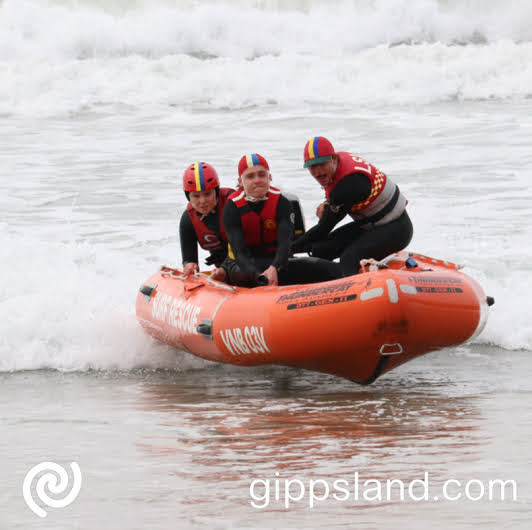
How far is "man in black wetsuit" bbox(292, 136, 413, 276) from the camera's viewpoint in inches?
199

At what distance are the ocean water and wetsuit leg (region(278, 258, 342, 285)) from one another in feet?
1.78

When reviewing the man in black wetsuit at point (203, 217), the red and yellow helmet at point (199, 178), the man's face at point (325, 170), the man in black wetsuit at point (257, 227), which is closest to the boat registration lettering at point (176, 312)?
the man in black wetsuit at point (203, 217)

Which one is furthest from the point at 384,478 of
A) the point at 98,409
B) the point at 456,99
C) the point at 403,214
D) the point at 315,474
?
the point at 456,99

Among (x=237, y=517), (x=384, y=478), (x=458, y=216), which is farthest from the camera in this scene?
(x=458, y=216)

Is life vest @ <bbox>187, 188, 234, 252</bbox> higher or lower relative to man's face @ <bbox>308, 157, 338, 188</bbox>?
lower

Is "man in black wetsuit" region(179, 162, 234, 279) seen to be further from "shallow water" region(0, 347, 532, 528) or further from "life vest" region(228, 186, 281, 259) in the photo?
"shallow water" region(0, 347, 532, 528)

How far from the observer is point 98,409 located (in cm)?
436

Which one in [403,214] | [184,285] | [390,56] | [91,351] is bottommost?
[91,351]

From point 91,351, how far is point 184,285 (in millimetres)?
770

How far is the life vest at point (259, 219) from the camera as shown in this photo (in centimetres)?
498

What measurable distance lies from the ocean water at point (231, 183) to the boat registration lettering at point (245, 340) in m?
0.25

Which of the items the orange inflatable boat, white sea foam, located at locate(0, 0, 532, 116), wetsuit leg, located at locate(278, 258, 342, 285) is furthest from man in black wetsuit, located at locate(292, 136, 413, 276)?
white sea foam, located at locate(0, 0, 532, 116)

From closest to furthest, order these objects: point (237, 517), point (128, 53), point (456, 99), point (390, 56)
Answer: point (237, 517)
point (456, 99)
point (390, 56)
point (128, 53)

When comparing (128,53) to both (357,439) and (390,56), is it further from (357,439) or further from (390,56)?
(357,439)
